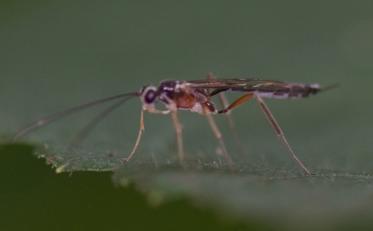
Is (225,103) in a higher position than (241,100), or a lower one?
higher

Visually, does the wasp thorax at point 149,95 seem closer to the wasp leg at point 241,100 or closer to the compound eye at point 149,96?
the compound eye at point 149,96

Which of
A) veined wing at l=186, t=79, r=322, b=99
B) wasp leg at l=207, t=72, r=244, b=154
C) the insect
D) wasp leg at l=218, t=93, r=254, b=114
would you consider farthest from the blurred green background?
veined wing at l=186, t=79, r=322, b=99

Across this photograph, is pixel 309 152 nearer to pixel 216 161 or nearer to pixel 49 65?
pixel 216 161

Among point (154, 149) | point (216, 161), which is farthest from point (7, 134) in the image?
point (216, 161)

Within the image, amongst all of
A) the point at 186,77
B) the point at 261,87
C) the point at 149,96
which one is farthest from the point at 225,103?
the point at 186,77

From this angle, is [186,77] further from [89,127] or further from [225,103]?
[225,103]

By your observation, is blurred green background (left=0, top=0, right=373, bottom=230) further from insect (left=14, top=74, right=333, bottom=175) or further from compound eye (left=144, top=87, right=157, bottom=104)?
compound eye (left=144, top=87, right=157, bottom=104)
